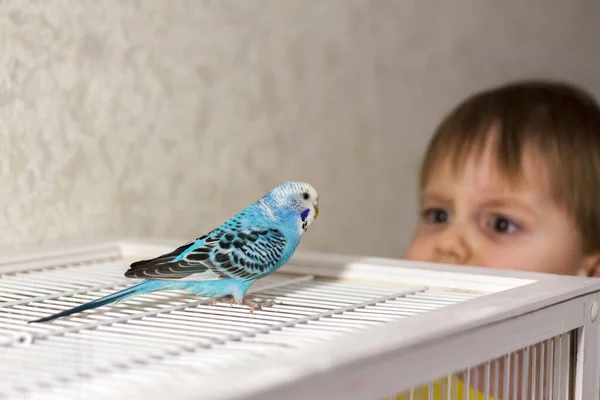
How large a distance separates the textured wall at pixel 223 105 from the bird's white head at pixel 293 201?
1.15 feet

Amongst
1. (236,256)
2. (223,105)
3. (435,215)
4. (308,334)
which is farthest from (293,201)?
(435,215)

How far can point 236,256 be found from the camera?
600mm

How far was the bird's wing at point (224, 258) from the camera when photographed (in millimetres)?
583

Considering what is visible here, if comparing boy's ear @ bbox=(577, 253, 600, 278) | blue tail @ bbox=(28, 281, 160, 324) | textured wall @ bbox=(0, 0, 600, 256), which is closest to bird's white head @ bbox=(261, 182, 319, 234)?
blue tail @ bbox=(28, 281, 160, 324)

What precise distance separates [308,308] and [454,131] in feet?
2.33

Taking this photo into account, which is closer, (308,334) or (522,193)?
(308,334)

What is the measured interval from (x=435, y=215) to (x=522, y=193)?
0.50ft

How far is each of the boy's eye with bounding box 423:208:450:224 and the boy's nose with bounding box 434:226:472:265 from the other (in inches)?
2.2

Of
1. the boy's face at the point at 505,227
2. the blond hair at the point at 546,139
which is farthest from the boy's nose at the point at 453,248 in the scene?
the blond hair at the point at 546,139

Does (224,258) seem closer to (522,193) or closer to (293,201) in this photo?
(293,201)

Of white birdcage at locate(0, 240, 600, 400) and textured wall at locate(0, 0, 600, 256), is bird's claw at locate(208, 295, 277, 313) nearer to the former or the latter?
white birdcage at locate(0, 240, 600, 400)

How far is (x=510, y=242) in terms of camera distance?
1.13 m

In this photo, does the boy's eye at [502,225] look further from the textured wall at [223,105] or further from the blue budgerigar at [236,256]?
the blue budgerigar at [236,256]

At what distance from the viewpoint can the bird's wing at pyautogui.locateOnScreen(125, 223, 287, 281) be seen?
0.58 meters
